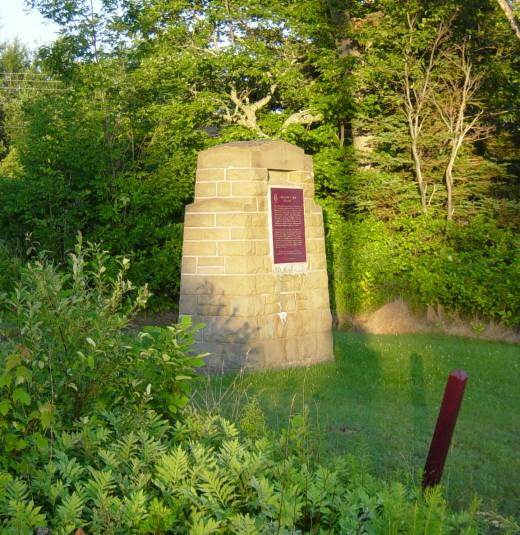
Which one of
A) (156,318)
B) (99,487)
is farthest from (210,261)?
(156,318)

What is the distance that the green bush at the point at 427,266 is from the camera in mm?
12992

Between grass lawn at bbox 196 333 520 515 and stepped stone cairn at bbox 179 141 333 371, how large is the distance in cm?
44

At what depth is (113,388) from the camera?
436cm

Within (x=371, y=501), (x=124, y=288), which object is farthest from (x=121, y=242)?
(x=371, y=501)

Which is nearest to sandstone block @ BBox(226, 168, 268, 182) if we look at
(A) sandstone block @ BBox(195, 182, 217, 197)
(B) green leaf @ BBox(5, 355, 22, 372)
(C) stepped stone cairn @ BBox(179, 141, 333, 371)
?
(C) stepped stone cairn @ BBox(179, 141, 333, 371)

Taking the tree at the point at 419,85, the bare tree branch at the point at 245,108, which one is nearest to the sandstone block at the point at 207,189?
the tree at the point at 419,85

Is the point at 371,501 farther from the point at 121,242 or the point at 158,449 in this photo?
the point at 121,242

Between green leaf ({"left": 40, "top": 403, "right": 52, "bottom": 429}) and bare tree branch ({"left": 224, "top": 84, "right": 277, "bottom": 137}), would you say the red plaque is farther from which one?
bare tree branch ({"left": 224, "top": 84, "right": 277, "bottom": 137})

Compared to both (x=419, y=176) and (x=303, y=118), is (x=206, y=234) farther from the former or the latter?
(x=303, y=118)

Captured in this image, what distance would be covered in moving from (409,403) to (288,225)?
2769 millimetres

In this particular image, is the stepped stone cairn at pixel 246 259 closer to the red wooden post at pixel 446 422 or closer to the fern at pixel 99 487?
the red wooden post at pixel 446 422

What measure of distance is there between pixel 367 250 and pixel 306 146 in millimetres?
3507

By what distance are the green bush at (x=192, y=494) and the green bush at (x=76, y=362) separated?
186 mm

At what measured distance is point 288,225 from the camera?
959 centimetres
